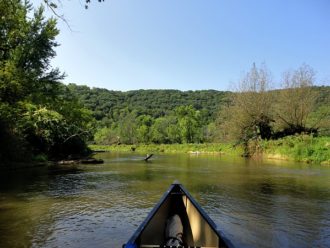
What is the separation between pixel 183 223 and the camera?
7211 millimetres

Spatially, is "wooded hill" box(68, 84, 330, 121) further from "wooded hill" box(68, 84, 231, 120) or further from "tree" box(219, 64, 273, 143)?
"tree" box(219, 64, 273, 143)

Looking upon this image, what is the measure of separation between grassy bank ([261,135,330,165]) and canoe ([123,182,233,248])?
23.0 metres

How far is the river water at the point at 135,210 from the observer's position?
739 cm

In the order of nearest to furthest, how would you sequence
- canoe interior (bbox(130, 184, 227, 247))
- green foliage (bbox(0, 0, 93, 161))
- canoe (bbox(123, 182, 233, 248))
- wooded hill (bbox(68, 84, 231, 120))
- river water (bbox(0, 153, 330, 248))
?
canoe (bbox(123, 182, 233, 248)) → canoe interior (bbox(130, 184, 227, 247)) → river water (bbox(0, 153, 330, 248)) → green foliage (bbox(0, 0, 93, 161)) → wooded hill (bbox(68, 84, 231, 120))

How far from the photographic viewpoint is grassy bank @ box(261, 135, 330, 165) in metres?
28.2

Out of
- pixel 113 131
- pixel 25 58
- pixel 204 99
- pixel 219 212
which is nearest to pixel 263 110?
pixel 25 58

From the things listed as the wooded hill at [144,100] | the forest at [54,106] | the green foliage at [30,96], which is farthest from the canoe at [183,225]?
the wooded hill at [144,100]

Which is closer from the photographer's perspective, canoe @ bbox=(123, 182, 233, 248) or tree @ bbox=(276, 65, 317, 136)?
canoe @ bbox=(123, 182, 233, 248)

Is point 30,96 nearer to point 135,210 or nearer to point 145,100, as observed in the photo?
point 135,210

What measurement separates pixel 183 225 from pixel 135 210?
11.0 feet

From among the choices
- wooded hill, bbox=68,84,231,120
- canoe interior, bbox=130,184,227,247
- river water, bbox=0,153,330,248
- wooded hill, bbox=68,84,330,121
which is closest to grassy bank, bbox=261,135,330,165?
river water, bbox=0,153,330,248

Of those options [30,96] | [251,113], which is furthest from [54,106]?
[251,113]

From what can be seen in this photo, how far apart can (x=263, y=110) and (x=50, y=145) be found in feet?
78.8

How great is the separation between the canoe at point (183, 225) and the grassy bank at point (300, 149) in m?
23.0
